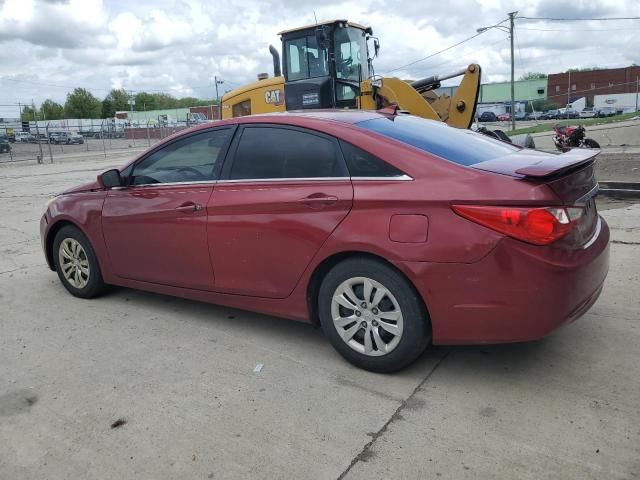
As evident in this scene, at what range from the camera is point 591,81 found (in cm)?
8131

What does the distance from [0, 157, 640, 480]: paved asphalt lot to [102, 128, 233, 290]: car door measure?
17.5 inches

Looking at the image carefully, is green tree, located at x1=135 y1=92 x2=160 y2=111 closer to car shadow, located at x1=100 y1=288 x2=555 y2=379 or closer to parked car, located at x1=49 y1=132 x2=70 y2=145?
parked car, located at x1=49 y1=132 x2=70 y2=145

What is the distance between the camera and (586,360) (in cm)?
349

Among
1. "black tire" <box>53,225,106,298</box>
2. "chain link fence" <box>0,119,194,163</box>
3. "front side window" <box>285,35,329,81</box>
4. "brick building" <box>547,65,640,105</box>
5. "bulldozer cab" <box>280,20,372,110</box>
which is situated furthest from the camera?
"brick building" <box>547,65,640,105</box>

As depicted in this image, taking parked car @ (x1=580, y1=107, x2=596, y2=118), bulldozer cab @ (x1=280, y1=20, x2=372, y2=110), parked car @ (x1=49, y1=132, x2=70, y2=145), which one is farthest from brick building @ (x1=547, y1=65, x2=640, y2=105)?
bulldozer cab @ (x1=280, y1=20, x2=372, y2=110)

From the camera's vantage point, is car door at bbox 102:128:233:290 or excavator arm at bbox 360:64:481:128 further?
Answer: excavator arm at bbox 360:64:481:128

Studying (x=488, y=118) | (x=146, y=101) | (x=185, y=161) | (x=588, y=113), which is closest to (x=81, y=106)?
(x=146, y=101)

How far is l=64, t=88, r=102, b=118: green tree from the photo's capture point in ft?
318

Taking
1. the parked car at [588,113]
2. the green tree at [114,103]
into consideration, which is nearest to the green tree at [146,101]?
the green tree at [114,103]

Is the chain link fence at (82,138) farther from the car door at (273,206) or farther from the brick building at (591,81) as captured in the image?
the brick building at (591,81)

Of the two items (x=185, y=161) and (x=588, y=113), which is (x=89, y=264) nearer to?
(x=185, y=161)

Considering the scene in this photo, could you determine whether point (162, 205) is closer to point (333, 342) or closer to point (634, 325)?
point (333, 342)

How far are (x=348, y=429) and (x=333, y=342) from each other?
77 centimetres

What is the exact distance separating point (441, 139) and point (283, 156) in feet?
3.50
